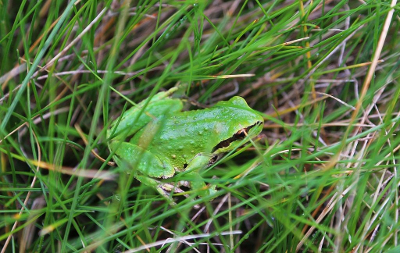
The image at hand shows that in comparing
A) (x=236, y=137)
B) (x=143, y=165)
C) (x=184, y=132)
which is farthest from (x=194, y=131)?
(x=143, y=165)

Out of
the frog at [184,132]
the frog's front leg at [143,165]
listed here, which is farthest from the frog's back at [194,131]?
the frog's front leg at [143,165]

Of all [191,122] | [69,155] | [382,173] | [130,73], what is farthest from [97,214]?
[382,173]

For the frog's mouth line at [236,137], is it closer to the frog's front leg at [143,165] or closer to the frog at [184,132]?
the frog at [184,132]

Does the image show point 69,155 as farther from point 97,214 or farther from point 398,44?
point 398,44

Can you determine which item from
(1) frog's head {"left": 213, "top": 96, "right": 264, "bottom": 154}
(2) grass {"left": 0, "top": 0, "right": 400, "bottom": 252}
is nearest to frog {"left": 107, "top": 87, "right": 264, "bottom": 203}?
(1) frog's head {"left": 213, "top": 96, "right": 264, "bottom": 154}

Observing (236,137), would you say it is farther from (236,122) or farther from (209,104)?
(209,104)

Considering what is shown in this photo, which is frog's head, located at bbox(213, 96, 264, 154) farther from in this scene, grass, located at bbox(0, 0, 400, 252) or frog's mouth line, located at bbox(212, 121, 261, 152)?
grass, located at bbox(0, 0, 400, 252)
